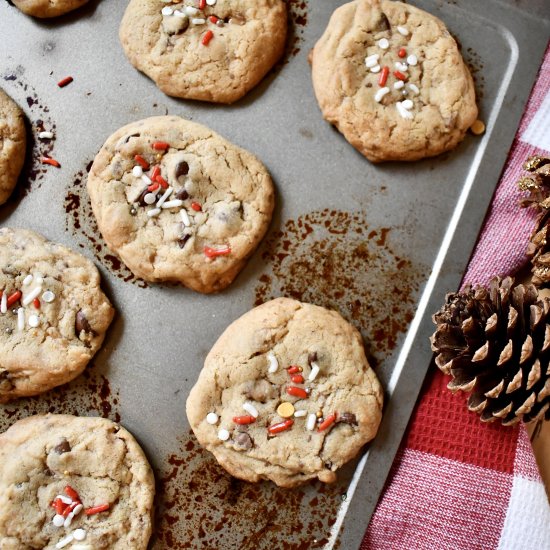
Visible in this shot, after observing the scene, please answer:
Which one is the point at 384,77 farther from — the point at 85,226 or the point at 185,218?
the point at 85,226

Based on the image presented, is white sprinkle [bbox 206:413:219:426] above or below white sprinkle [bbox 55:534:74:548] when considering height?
above

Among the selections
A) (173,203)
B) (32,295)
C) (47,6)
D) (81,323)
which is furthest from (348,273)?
(47,6)

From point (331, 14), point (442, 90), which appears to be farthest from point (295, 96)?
point (442, 90)

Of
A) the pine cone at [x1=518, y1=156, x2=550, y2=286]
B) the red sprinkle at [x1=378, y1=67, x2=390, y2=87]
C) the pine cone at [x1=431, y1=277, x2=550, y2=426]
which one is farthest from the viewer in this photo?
the red sprinkle at [x1=378, y1=67, x2=390, y2=87]

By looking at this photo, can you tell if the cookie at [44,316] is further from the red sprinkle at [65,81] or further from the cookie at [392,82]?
the cookie at [392,82]

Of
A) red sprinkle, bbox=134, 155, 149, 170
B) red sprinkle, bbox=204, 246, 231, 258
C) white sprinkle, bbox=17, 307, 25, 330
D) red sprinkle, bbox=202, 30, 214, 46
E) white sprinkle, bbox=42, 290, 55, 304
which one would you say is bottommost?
white sprinkle, bbox=17, 307, 25, 330

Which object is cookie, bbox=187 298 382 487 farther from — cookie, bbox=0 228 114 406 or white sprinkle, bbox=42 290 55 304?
white sprinkle, bbox=42 290 55 304

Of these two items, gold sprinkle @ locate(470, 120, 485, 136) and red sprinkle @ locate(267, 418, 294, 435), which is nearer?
red sprinkle @ locate(267, 418, 294, 435)

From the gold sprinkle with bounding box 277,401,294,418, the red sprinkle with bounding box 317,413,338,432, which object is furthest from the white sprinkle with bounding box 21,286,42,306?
the red sprinkle with bounding box 317,413,338,432
